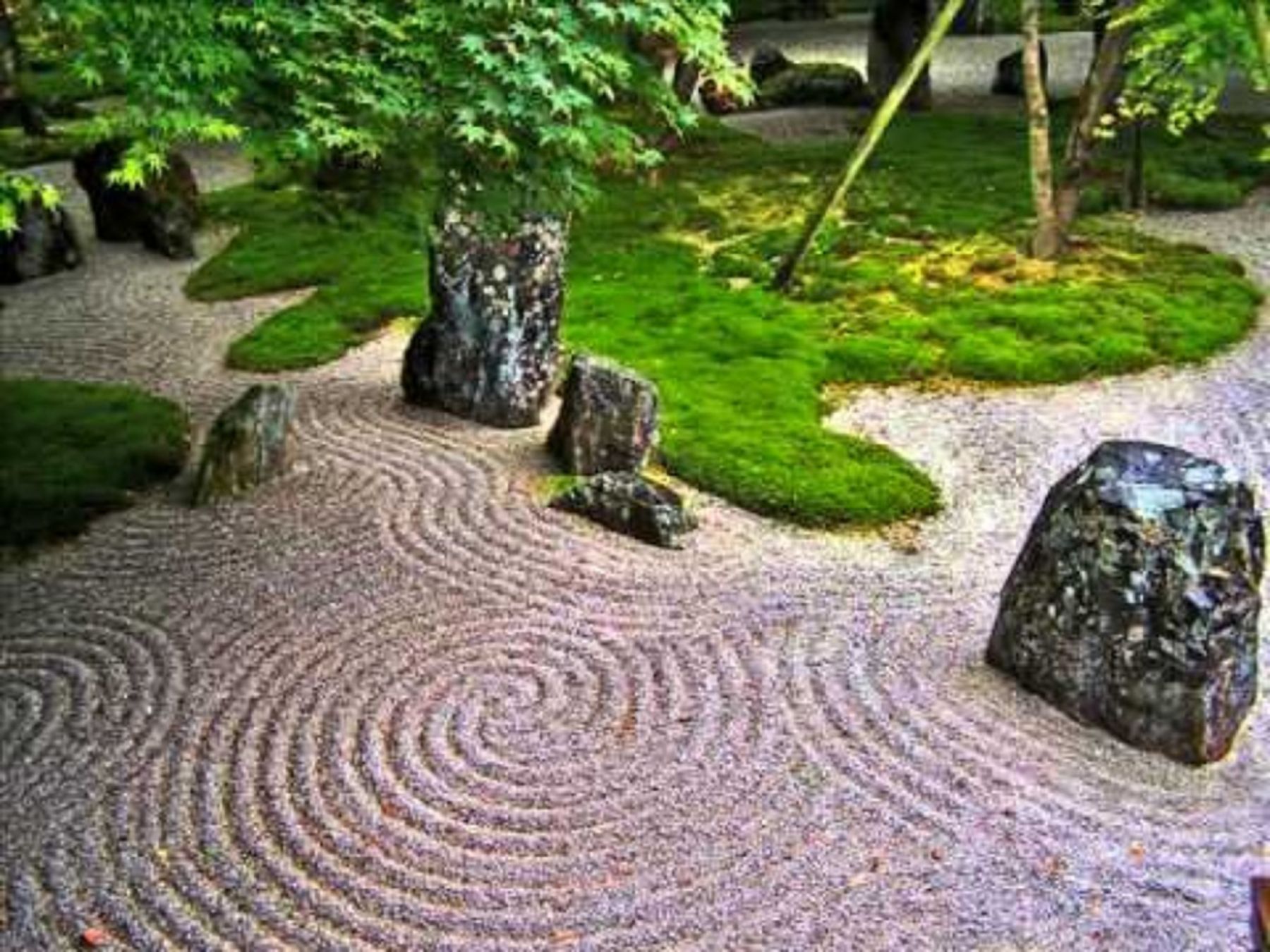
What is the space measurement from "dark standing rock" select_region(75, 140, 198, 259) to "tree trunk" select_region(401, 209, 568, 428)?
1034 centimetres

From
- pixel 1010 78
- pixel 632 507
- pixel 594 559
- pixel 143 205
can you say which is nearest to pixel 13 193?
pixel 594 559

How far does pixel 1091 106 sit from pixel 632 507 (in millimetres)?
11770

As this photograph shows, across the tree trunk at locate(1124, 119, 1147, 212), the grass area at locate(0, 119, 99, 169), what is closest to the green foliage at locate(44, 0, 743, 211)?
the tree trunk at locate(1124, 119, 1147, 212)

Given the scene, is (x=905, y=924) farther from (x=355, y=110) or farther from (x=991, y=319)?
(x=991, y=319)

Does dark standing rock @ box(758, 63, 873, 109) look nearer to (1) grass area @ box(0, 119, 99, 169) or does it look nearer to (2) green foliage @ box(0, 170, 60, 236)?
(1) grass area @ box(0, 119, 99, 169)

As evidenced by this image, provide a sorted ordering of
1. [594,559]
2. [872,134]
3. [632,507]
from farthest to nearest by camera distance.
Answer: [872,134]
[632,507]
[594,559]

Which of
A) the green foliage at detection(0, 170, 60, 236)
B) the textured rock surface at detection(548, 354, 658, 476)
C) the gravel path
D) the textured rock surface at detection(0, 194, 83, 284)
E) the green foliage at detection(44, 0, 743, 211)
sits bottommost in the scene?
the gravel path

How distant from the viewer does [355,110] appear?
746 cm

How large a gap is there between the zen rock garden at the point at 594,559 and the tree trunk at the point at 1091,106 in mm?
101

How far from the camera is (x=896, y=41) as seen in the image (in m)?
30.2

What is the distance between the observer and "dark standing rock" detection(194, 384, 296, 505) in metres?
12.5

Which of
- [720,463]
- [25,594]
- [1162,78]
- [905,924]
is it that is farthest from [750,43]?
[905,924]

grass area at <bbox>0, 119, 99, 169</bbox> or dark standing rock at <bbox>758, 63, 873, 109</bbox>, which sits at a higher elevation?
dark standing rock at <bbox>758, 63, 873, 109</bbox>

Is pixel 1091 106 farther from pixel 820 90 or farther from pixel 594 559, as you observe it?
pixel 820 90
